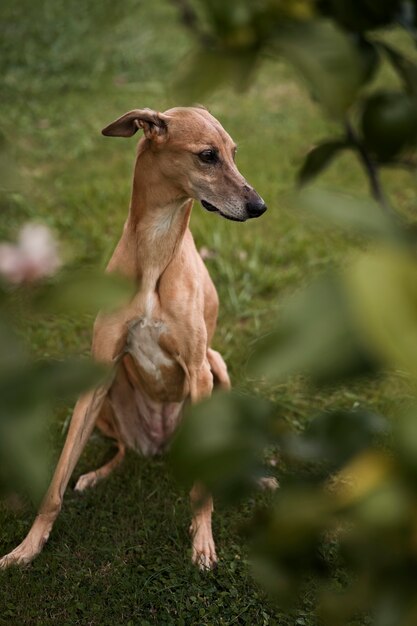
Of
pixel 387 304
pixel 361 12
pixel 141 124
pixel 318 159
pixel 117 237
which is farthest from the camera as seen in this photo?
pixel 117 237

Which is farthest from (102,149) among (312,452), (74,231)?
(312,452)

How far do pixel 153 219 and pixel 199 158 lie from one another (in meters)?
0.24

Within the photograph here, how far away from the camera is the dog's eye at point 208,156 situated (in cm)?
285

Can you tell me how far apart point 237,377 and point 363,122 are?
3.35m

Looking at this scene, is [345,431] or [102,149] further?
[102,149]

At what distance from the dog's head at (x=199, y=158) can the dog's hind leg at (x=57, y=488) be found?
0.75 metres

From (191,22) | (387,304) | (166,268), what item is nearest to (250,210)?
(166,268)

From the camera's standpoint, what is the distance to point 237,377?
4.18m

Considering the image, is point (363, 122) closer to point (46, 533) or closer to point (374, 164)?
point (374, 164)

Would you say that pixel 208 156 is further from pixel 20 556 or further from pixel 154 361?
pixel 20 556

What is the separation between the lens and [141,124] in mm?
2822

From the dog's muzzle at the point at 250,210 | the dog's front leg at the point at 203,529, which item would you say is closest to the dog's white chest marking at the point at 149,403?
the dog's front leg at the point at 203,529

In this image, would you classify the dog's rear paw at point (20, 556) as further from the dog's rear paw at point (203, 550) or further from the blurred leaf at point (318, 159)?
the blurred leaf at point (318, 159)

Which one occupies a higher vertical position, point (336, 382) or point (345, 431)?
point (336, 382)
